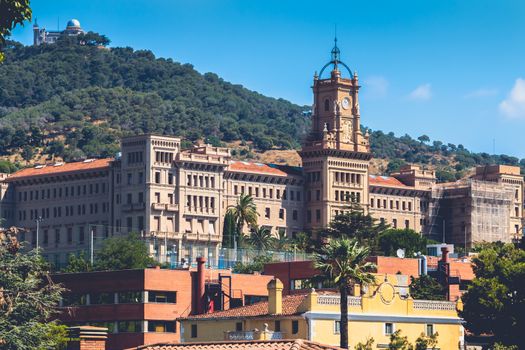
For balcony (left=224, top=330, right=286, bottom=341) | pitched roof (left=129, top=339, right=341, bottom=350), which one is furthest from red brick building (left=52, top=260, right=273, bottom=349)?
pitched roof (left=129, top=339, right=341, bottom=350)

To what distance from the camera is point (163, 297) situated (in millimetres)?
141875

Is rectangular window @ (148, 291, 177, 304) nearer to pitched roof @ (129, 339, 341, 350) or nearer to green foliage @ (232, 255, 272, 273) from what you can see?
green foliage @ (232, 255, 272, 273)

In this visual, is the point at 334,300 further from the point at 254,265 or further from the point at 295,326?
the point at 254,265

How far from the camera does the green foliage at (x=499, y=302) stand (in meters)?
134

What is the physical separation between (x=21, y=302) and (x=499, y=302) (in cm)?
6387

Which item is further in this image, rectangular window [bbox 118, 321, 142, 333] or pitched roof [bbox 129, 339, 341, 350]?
rectangular window [bbox 118, 321, 142, 333]

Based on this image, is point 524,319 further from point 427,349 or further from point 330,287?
point 427,349

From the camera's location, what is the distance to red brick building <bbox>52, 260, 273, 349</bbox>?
463ft

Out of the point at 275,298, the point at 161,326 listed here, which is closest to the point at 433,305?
the point at 275,298

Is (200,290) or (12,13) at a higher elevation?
(12,13)

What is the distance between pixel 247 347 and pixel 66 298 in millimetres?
91181

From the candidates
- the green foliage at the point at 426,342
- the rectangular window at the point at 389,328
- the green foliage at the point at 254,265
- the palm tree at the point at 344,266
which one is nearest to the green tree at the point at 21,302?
the palm tree at the point at 344,266

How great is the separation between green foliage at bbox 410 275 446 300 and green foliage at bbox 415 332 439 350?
83.3ft

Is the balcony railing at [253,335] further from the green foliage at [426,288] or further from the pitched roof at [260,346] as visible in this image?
the pitched roof at [260,346]
